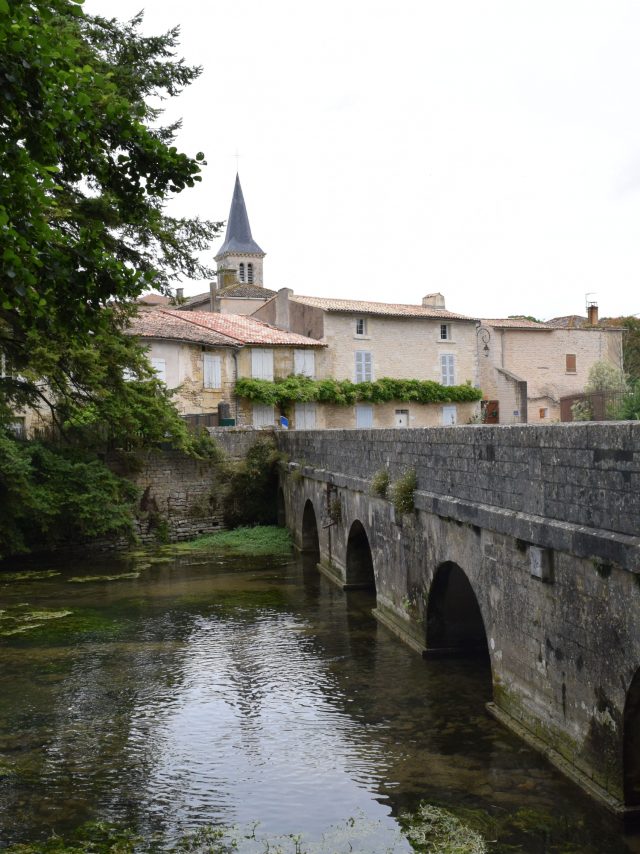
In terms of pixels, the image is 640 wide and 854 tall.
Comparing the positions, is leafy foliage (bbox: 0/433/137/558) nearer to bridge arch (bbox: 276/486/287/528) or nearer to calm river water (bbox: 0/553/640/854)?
bridge arch (bbox: 276/486/287/528)

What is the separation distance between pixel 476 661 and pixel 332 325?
25.4m

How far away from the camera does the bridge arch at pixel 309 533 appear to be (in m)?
20.9

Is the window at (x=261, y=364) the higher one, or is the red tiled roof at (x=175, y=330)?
the red tiled roof at (x=175, y=330)

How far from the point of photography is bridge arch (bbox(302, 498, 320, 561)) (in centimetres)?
2088

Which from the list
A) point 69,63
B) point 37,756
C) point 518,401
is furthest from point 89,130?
point 518,401

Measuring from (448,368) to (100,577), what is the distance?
73.4ft

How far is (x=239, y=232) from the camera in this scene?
67438 mm

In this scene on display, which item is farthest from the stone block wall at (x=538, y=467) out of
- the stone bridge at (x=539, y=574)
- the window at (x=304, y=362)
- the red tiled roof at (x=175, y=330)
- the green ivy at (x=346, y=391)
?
the window at (x=304, y=362)

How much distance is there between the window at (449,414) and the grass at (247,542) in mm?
14439

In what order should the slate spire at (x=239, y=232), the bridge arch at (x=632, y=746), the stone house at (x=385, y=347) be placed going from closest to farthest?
the bridge arch at (x=632, y=746) → the stone house at (x=385, y=347) → the slate spire at (x=239, y=232)

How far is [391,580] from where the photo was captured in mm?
12570

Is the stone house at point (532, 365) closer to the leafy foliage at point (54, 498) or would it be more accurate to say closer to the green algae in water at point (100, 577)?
the leafy foliage at point (54, 498)

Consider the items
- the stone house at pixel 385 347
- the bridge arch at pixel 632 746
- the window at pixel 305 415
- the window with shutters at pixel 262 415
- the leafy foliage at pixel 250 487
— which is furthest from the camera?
the stone house at pixel 385 347

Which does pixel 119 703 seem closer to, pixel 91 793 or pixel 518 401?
pixel 91 793
